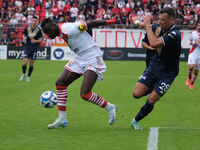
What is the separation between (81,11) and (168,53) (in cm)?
2687

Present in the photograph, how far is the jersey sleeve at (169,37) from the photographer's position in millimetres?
6570

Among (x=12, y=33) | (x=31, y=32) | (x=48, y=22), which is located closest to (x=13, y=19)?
(x=12, y=33)

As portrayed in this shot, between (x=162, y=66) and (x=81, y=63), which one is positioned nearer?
(x=162, y=66)

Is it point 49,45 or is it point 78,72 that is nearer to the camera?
point 78,72

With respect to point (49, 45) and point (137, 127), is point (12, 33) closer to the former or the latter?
point (49, 45)

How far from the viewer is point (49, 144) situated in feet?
19.4

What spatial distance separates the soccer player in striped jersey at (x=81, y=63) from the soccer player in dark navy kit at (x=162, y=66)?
70cm

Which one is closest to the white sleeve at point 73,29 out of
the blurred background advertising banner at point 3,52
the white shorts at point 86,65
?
the white shorts at point 86,65

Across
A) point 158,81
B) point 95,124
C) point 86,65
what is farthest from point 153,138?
point 86,65

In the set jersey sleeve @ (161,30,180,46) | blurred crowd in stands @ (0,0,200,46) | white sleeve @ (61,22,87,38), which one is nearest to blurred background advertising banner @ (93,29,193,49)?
blurred crowd in stands @ (0,0,200,46)

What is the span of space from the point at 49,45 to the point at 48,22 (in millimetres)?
24881

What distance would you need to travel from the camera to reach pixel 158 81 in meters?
7.07

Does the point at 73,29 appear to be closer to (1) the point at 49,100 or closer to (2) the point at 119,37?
(1) the point at 49,100

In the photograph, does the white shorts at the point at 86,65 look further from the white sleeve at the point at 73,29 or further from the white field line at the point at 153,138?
the white field line at the point at 153,138
